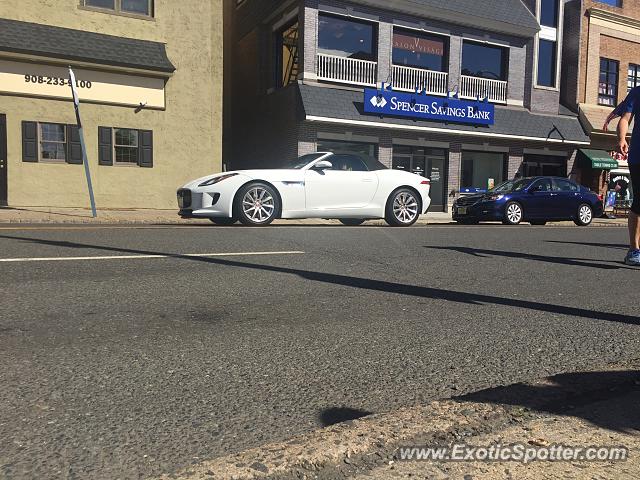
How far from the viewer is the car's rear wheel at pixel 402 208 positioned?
11992 millimetres

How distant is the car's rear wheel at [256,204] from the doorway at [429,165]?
11.5 m

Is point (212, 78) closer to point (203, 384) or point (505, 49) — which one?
point (505, 49)

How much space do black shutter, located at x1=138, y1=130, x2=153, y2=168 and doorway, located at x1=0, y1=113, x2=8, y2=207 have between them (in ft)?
11.9

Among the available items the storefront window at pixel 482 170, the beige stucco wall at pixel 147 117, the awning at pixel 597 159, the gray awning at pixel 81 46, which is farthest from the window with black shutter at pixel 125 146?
the awning at pixel 597 159

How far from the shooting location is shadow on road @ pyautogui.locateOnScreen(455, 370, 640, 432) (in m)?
2.44

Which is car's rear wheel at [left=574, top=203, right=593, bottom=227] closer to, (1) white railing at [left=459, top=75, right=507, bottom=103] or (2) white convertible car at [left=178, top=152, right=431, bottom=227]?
(2) white convertible car at [left=178, top=152, right=431, bottom=227]

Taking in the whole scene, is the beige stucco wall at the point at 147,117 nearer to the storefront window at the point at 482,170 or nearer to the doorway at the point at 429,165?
the doorway at the point at 429,165

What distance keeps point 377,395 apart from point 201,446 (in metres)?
0.92

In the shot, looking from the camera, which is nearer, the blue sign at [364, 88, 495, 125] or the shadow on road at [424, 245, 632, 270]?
the shadow on road at [424, 245, 632, 270]

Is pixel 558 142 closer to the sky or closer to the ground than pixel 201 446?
closer to the sky

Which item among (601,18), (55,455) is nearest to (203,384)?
(55,455)

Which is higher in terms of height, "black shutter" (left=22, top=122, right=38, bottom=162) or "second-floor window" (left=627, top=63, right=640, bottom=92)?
"second-floor window" (left=627, top=63, right=640, bottom=92)

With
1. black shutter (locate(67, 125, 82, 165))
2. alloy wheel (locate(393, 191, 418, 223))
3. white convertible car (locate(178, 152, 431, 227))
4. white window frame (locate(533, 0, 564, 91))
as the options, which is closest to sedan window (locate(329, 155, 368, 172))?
white convertible car (locate(178, 152, 431, 227))

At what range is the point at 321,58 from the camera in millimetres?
19531
